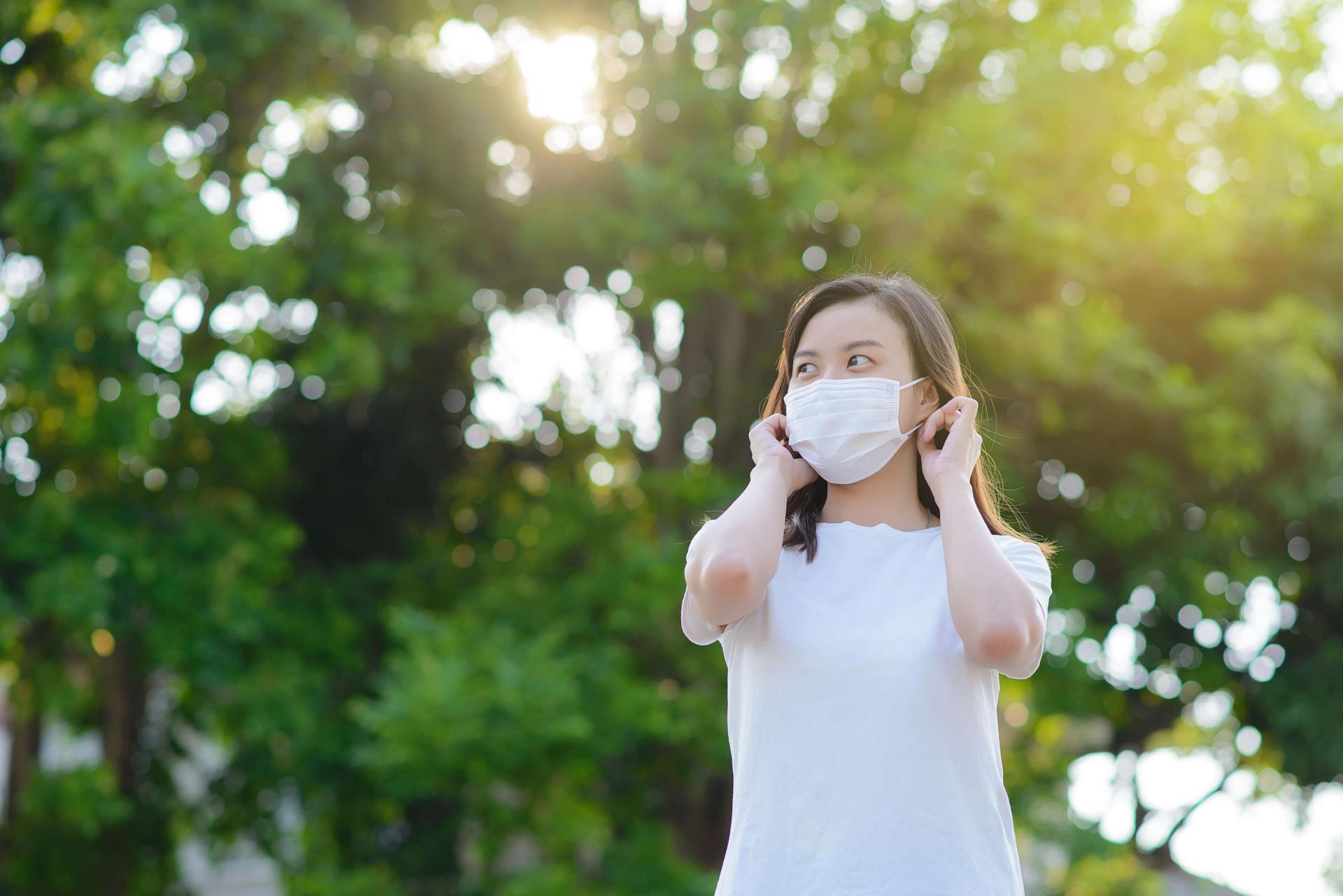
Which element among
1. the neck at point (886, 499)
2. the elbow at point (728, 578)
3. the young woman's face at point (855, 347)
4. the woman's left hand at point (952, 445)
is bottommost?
the elbow at point (728, 578)

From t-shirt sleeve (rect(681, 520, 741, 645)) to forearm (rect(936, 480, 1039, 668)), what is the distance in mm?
324

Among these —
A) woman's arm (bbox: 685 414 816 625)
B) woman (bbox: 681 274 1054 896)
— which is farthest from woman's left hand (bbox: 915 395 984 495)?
woman's arm (bbox: 685 414 816 625)

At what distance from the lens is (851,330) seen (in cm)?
206

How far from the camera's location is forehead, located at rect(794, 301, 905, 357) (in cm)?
205

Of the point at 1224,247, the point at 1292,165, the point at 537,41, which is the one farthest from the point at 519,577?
the point at 1292,165

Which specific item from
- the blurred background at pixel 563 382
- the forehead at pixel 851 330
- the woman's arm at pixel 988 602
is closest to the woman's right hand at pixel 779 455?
the forehead at pixel 851 330

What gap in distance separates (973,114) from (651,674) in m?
4.39

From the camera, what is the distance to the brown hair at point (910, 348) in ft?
6.81

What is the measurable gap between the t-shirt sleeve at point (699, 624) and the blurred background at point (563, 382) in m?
5.83

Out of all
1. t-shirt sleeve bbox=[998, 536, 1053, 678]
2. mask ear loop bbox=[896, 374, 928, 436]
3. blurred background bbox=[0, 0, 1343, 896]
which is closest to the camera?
t-shirt sleeve bbox=[998, 536, 1053, 678]

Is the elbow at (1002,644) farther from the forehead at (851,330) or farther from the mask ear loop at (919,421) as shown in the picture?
the forehead at (851,330)

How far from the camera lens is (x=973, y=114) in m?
8.48

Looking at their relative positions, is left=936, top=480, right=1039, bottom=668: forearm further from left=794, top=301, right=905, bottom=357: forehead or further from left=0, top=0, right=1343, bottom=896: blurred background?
left=0, top=0, right=1343, bottom=896: blurred background

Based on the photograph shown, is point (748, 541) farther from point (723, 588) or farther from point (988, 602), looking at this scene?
point (988, 602)
